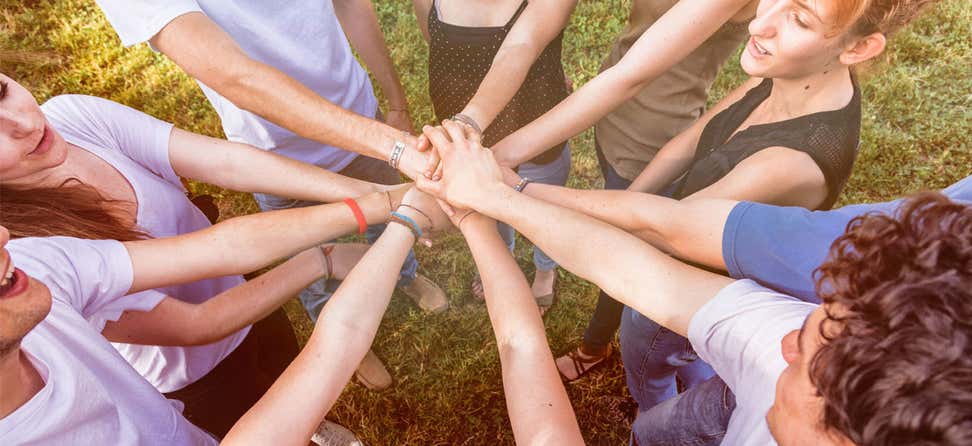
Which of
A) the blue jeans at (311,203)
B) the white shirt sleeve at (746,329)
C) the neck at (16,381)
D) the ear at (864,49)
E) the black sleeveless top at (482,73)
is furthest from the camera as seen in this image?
the blue jeans at (311,203)

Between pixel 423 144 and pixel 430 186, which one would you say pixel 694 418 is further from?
pixel 423 144

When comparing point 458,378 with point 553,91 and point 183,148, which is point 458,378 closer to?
point 553,91

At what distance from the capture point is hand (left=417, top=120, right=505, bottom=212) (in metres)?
1.91

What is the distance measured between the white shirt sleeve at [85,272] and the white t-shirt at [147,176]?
0.11 metres

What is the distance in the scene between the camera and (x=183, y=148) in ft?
6.05

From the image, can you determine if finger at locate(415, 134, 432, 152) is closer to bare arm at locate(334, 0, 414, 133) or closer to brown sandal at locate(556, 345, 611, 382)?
bare arm at locate(334, 0, 414, 133)

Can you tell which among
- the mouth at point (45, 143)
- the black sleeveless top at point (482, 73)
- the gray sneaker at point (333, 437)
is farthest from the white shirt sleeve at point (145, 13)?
the gray sneaker at point (333, 437)

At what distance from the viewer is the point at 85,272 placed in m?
1.38

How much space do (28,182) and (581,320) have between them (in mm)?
2658

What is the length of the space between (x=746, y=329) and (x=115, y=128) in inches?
76.7

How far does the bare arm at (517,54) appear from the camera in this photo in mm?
2150

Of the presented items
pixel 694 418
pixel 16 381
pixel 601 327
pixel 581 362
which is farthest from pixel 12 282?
pixel 581 362

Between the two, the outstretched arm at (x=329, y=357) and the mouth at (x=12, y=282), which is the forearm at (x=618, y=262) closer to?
the outstretched arm at (x=329, y=357)

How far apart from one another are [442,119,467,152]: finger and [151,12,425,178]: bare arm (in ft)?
0.46
